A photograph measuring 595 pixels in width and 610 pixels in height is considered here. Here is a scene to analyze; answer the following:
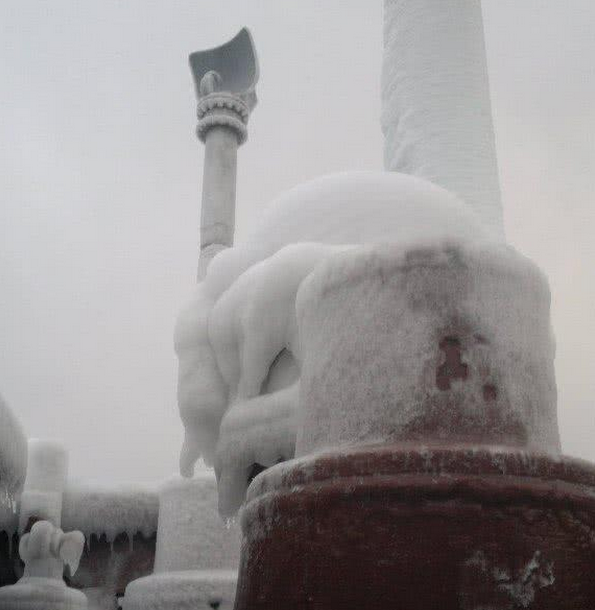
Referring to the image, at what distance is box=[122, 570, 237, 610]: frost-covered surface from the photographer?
21.2ft

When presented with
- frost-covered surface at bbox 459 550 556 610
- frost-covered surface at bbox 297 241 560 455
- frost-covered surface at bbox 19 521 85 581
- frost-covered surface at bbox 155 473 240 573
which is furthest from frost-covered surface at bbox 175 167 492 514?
frost-covered surface at bbox 19 521 85 581

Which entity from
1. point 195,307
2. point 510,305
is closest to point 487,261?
point 510,305

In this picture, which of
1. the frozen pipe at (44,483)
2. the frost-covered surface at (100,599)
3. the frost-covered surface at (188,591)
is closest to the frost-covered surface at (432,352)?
the frost-covered surface at (188,591)

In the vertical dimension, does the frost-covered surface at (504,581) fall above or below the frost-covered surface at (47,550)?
below

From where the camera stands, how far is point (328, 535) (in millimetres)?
1876

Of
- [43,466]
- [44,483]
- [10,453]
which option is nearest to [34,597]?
[44,483]

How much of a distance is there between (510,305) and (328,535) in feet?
2.53

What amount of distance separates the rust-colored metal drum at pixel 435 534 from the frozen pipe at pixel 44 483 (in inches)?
286

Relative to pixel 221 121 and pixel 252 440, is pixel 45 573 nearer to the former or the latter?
pixel 252 440

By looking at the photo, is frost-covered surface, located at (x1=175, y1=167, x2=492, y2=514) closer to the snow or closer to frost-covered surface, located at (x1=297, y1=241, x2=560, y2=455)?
frost-covered surface, located at (x1=297, y1=241, x2=560, y2=455)

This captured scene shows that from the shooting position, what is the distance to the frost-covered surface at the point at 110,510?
30.1 feet

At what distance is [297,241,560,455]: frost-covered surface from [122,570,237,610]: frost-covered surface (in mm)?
4523

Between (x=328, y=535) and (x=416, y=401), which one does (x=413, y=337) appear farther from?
(x=328, y=535)

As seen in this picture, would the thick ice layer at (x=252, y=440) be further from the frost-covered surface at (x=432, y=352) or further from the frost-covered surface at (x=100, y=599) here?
the frost-covered surface at (x=100, y=599)
